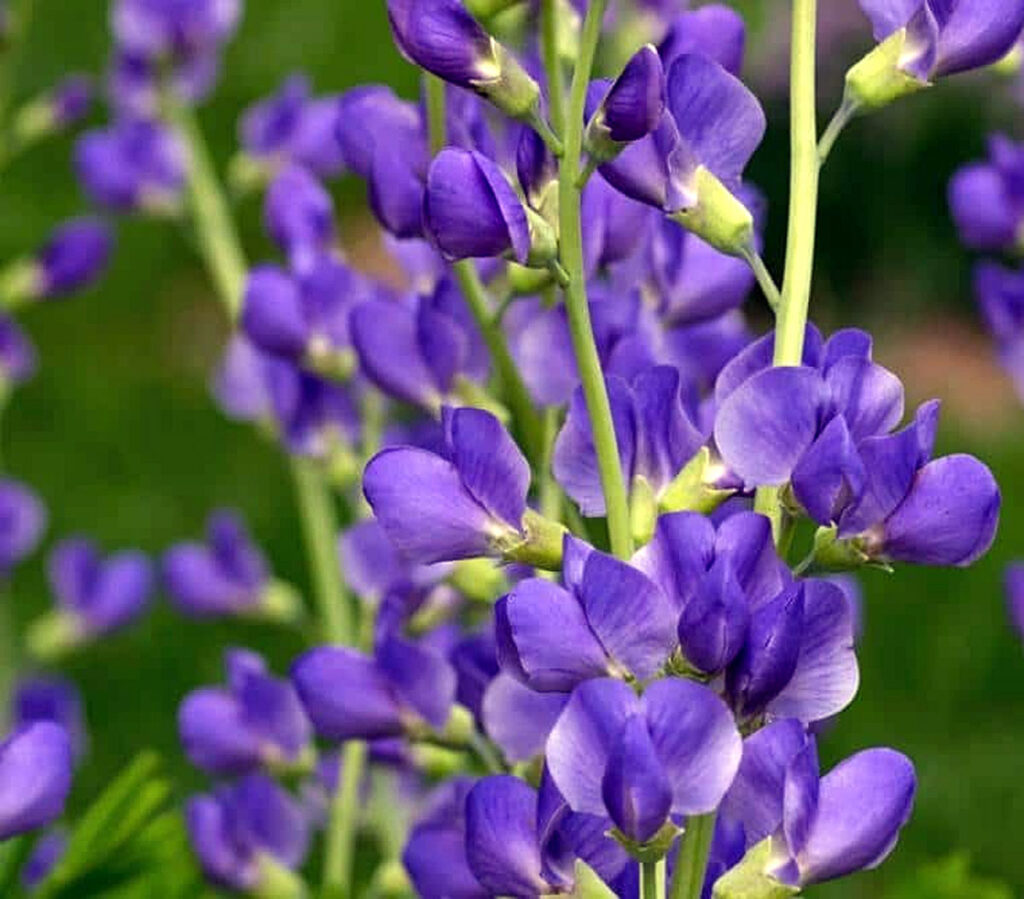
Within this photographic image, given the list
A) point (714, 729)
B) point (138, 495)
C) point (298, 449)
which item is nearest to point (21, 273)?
point (298, 449)

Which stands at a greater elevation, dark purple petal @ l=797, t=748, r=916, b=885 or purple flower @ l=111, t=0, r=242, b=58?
purple flower @ l=111, t=0, r=242, b=58

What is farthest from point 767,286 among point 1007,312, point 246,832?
point 246,832

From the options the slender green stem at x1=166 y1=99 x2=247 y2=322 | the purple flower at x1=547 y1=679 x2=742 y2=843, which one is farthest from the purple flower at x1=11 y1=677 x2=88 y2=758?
the purple flower at x1=547 y1=679 x2=742 y2=843

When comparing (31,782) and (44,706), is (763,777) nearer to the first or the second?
(31,782)

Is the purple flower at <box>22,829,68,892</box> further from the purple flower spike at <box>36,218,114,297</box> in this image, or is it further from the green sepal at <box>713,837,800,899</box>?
the green sepal at <box>713,837,800,899</box>

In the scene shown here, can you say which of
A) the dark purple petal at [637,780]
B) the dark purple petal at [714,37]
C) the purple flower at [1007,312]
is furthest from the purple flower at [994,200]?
the dark purple petal at [637,780]

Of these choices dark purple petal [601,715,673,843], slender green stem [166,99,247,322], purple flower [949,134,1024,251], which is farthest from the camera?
slender green stem [166,99,247,322]

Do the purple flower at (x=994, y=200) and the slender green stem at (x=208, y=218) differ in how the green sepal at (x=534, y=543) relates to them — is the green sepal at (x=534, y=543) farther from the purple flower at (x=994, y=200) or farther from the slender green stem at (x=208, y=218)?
the slender green stem at (x=208, y=218)
